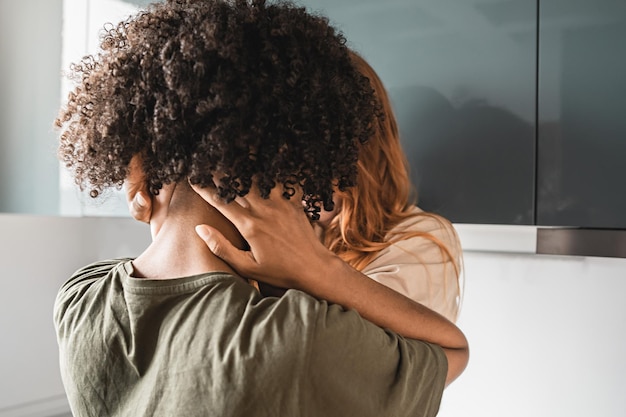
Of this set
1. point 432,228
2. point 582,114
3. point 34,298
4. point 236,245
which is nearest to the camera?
point 236,245

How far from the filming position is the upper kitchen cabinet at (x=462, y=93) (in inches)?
41.6

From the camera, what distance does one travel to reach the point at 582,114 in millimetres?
989

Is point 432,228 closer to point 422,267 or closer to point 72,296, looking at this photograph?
point 422,267

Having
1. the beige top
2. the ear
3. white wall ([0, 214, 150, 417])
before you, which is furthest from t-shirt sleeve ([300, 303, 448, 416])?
white wall ([0, 214, 150, 417])

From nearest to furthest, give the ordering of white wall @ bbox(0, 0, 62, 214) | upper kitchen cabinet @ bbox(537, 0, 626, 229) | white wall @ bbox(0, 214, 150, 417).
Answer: upper kitchen cabinet @ bbox(537, 0, 626, 229) → white wall @ bbox(0, 214, 150, 417) → white wall @ bbox(0, 0, 62, 214)

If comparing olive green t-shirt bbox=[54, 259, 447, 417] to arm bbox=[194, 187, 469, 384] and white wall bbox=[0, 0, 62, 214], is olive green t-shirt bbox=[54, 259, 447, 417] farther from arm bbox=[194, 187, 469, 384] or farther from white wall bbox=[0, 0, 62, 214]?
white wall bbox=[0, 0, 62, 214]

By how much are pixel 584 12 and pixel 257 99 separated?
0.63 m

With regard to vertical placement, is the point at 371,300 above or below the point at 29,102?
below

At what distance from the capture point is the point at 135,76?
63 centimetres

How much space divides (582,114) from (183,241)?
651mm

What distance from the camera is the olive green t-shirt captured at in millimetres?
560

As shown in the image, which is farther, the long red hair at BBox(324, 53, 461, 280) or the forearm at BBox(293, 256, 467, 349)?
the long red hair at BBox(324, 53, 461, 280)

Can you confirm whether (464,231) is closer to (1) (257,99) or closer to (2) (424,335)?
(2) (424,335)

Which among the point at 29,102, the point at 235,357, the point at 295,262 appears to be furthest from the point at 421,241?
the point at 29,102
